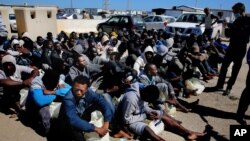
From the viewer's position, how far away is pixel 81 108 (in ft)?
14.3

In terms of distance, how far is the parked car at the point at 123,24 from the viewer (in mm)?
18178

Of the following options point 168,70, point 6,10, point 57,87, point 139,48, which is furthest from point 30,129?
point 6,10

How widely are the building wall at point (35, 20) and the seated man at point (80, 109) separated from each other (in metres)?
10.8

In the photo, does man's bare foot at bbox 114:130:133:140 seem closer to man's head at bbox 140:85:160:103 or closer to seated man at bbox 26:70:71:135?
man's head at bbox 140:85:160:103

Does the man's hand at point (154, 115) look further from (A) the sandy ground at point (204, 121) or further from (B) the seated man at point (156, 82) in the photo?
(B) the seated man at point (156, 82)

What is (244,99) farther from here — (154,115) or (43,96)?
(43,96)

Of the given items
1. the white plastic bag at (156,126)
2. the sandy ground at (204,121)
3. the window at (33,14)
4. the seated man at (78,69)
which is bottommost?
the sandy ground at (204,121)

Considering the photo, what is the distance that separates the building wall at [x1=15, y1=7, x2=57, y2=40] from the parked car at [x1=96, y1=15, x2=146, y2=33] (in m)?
4.28

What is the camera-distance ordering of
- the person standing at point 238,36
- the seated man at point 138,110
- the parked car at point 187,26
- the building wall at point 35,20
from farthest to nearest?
the parked car at point 187,26 → the building wall at point 35,20 → the person standing at point 238,36 → the seated man at point 138,110

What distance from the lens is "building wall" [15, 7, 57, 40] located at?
556 inches

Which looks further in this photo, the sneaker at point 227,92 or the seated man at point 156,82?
the sneaker at point 227,92

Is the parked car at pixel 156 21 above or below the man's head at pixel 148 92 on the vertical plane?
above

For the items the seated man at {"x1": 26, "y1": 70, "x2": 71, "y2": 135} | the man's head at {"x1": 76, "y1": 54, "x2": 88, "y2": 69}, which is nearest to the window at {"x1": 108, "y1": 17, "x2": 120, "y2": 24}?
the man's head at {"x1": 76, "y1": 54, "x2": 88, "y2": 69}

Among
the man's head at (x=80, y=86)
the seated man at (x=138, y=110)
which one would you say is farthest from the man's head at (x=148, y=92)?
the man's head at (x=80, y=86)
